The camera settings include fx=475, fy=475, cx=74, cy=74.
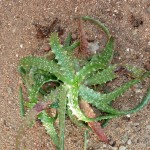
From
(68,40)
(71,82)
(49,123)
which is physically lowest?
(49,123)

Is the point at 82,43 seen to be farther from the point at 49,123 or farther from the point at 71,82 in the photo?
the point at 49,123

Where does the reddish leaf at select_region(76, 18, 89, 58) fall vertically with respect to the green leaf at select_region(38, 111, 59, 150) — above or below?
above

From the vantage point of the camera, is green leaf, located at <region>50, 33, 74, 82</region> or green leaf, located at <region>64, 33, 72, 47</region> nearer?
green leaf, located at <region>50, 33, 74, 82</region>

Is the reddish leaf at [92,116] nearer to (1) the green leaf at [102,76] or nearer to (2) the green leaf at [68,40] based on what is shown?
(1) the green leaf at [102,76]

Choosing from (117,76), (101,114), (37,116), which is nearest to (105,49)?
(117,76)

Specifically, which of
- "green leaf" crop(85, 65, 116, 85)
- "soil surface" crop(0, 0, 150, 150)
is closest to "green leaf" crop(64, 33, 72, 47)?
"soil surface" crop(0, 0, 150, 150)

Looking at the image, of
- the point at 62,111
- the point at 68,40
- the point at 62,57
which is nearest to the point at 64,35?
the point at 68,40

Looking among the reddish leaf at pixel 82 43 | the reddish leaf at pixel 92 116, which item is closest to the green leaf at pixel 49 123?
the reddish leaf at pixel 92 116

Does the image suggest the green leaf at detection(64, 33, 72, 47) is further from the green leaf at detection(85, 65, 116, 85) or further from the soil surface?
the green leaf at detection(85, 65, 116, 85)
